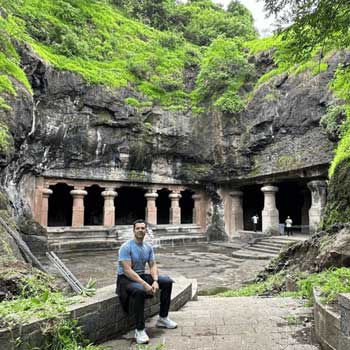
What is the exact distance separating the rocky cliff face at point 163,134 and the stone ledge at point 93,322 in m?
11.0

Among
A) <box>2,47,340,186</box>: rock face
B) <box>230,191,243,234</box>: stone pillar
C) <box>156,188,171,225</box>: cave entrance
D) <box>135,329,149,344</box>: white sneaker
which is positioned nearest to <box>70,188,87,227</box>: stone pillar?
<box>2,47,340,186</box>: rock face

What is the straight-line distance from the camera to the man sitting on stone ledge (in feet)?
11.8

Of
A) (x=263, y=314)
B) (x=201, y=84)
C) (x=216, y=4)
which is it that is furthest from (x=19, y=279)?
(x=216, y=4)

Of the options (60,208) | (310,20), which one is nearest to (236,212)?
(60,208)

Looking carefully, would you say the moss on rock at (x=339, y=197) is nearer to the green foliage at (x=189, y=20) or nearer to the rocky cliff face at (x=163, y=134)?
the rocky cliff face at (x=163, y=134)

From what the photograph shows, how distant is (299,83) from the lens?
16.5m

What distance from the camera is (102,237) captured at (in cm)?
1791

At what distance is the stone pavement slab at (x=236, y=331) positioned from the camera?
3389mm

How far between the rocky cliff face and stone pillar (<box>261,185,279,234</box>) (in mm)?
1255

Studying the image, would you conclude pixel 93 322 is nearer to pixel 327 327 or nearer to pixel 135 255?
pixel 135 255

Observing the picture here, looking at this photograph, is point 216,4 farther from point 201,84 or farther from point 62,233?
point 62,233

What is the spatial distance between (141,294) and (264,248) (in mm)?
Result: 13925

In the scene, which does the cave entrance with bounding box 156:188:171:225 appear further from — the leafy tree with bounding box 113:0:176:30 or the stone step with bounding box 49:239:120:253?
the leafy tree with bounding box 113:0:176:30

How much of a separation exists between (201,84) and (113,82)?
568 centimetres
